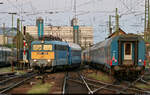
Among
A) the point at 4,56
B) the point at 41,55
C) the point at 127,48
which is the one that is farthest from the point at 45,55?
the point at 4,56

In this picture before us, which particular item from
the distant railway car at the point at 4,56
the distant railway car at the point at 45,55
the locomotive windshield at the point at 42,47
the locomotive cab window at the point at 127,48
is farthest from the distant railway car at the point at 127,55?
the distant railway car at the point at 4,56

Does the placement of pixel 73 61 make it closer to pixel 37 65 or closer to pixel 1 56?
pixel 37 65

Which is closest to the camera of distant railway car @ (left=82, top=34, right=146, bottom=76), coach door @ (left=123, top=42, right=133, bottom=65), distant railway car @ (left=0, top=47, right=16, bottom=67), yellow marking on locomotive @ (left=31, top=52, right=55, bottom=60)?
distant railway car @ (left=82, top=34, right=146, bottom=76)

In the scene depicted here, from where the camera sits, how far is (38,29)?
106 m

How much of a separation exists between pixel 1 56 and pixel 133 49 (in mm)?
24736

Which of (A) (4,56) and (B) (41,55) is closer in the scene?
(B) (41,55)

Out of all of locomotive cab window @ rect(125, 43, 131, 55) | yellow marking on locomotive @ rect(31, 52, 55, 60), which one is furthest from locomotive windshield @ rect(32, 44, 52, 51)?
locomotive cab window @ rect(125, 43, 131, 55)

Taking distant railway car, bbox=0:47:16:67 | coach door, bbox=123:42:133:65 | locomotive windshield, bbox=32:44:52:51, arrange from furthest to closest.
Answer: distant railway car, bbox=0:47:16:67 < locomotive windshield, bbox=32:44:52:51 < coach door, bbox=123:42:133:65

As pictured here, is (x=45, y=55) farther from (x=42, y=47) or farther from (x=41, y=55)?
(x=42, y=47)

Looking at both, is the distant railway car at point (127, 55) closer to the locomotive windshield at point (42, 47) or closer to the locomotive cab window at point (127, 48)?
the locomotive cab window at point (127, 48)

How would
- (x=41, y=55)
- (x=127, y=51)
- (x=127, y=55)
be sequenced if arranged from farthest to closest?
(x=41, y=55)
(x=127, y=51)
(x=127, y=55)

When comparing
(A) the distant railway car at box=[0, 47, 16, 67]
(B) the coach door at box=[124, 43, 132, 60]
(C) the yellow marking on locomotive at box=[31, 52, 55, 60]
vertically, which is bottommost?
(A) the distant railway car at box=[0, 47, 16, 67]

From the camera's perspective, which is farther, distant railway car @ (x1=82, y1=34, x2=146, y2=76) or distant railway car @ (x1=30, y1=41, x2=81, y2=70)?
distant railway car @ (x1=30, y1=41, x2=81, y2=70)

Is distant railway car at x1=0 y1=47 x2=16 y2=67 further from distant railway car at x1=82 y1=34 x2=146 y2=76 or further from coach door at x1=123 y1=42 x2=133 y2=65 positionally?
coach door at x1=123 y1=42 x2=133 y2=65
